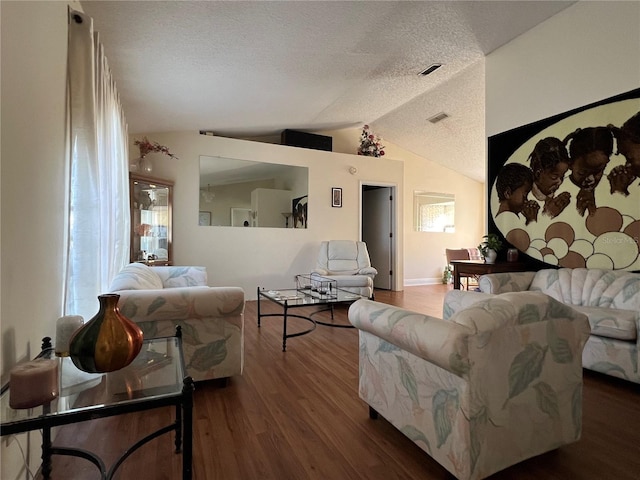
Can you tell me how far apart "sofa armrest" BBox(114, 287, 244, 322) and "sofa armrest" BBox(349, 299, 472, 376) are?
870 mm

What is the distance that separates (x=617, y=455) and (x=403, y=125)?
538 cm

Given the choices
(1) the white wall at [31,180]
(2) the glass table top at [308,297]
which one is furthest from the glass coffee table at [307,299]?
(1) the white wall at [31,180]

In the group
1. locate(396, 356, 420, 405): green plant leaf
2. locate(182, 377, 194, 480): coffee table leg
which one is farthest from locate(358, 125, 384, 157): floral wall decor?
locate(182, 377, 194, 480): coffee table leg

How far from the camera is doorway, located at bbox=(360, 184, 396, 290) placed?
6.26 metres

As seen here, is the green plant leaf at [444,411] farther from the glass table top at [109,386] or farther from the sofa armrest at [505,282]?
the sofa armrest at [505,282]

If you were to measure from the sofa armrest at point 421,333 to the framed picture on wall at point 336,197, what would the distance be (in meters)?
4.25

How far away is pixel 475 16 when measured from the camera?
2.95m

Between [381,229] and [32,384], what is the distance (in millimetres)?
5951

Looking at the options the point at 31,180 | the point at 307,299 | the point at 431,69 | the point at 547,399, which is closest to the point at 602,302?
the point at 547,399

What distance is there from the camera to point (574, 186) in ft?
9.75

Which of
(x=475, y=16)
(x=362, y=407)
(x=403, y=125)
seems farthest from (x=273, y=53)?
(x=403, y=125)

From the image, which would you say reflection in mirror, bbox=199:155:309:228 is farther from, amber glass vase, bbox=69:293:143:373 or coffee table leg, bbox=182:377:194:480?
coffee table leg, bbox=182:377:194:480

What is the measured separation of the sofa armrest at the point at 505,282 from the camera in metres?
2.85

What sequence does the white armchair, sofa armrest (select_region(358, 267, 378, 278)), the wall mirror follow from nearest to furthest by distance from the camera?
the wall mirror, sofa armrest (select_region(358, 267, 378, 278)), the white armchair
